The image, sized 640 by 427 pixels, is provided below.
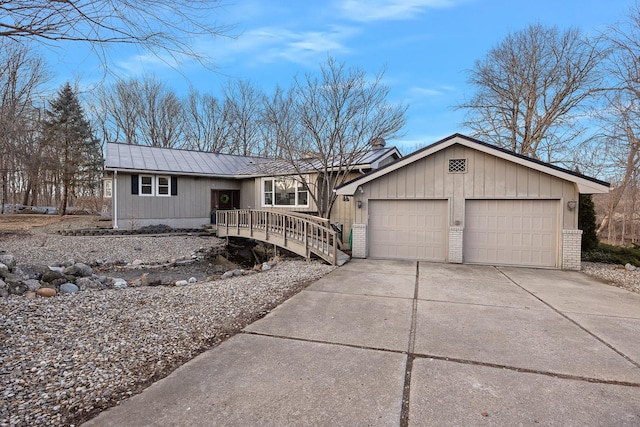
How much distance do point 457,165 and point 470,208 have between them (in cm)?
121

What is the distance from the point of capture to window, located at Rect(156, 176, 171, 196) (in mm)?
15133

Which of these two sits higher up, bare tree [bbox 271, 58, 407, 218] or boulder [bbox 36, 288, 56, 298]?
bare tree [bbox 271, 58, 407, 218]

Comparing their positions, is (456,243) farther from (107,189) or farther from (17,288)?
(107,189)

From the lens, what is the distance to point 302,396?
8.31ft

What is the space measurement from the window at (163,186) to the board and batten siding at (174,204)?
0.22 meters

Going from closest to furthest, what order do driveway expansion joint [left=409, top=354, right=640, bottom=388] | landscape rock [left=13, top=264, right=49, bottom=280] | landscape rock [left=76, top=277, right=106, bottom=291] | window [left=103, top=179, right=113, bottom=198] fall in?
driveway expansion joint [left=409, top=354, right=640, bottom=388] → landscape rock [left=76, top=277, right=106, bottom=291] → landscape rock [left=13, top=264, right=49, bottom=280] → window [left=103, top=179, right=113, bottom=198]

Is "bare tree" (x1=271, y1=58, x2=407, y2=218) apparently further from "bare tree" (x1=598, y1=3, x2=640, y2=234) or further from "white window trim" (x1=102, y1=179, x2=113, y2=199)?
"white window trim" (x1=102, y1=179, x2=113, y2=199)

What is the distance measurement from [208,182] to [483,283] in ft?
44.1

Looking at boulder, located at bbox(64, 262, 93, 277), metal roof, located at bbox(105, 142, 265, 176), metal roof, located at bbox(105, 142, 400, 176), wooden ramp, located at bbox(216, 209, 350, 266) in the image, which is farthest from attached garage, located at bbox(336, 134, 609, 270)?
metal roof, located at bbox(105, 142, 265, 176)

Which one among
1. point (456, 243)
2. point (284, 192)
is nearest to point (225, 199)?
point (284, 192)

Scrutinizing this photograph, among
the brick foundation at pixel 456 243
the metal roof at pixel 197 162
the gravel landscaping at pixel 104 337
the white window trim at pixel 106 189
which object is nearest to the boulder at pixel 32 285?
the gravel landscaping at pixel 104 337

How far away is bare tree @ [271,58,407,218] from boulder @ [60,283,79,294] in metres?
7.69

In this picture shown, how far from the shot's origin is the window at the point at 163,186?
15133mm

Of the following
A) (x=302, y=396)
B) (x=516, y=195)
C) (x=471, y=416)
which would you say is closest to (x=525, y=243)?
(x=516, y=195)
